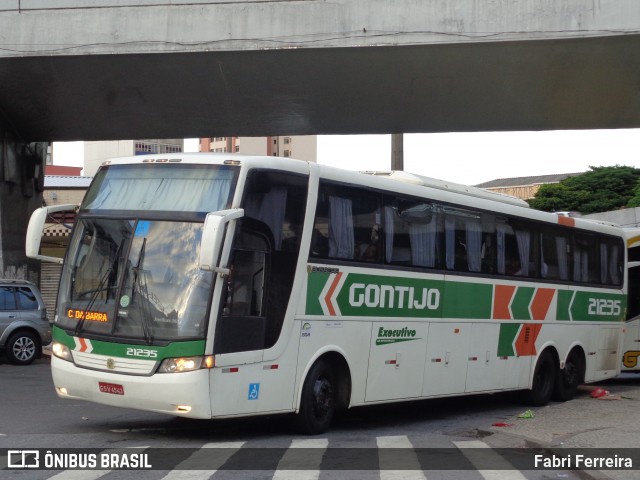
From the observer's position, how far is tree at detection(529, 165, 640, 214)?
85188 millimetres

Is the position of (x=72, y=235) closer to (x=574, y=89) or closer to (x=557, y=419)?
(x=557, y=419)

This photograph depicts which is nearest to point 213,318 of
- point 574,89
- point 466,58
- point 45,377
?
point 45,377

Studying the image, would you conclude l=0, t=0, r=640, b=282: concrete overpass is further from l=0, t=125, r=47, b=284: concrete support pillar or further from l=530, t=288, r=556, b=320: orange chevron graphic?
l=530, t=288, r=556, b=320: orange chevron graphic

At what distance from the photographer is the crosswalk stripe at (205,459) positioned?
820 centimetres

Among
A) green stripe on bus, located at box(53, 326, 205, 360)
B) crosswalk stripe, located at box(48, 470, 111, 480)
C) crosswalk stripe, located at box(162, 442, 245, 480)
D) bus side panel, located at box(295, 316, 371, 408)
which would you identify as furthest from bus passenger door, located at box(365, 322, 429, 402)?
crosswalk stripe, located at box(48, 470, 111, 480)

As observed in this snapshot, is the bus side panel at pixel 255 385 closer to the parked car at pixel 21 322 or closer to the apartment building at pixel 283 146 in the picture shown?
the parked car at pixel 21 322

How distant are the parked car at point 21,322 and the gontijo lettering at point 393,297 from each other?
453 inches

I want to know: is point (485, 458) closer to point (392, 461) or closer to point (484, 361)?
point (392, 461)

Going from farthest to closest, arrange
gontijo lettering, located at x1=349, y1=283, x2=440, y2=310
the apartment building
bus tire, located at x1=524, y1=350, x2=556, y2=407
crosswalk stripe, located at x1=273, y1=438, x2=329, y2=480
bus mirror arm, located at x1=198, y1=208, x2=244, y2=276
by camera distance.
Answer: the apartment building, bus tire, located at x1=524, y1=350, x2=556, y2=407, gontijo lettering, located at x1=349, y1=283, x2=440, y2=310, bus mirror arm, located at x1=198, y1=208, x2=244, y2=276, crosswalk stripe, located at x1=273, y1=438, x2=329, y2=480

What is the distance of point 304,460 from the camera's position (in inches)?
367

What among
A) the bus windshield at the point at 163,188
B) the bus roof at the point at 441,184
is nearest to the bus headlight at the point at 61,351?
the bus windshield at the point at 163,188

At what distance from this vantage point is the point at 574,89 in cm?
2120

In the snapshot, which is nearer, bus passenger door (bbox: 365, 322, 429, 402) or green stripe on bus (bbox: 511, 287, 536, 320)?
bus passenger door (bbox: 365, 322, 429, 402)

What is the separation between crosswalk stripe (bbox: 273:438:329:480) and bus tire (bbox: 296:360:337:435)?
28cm
